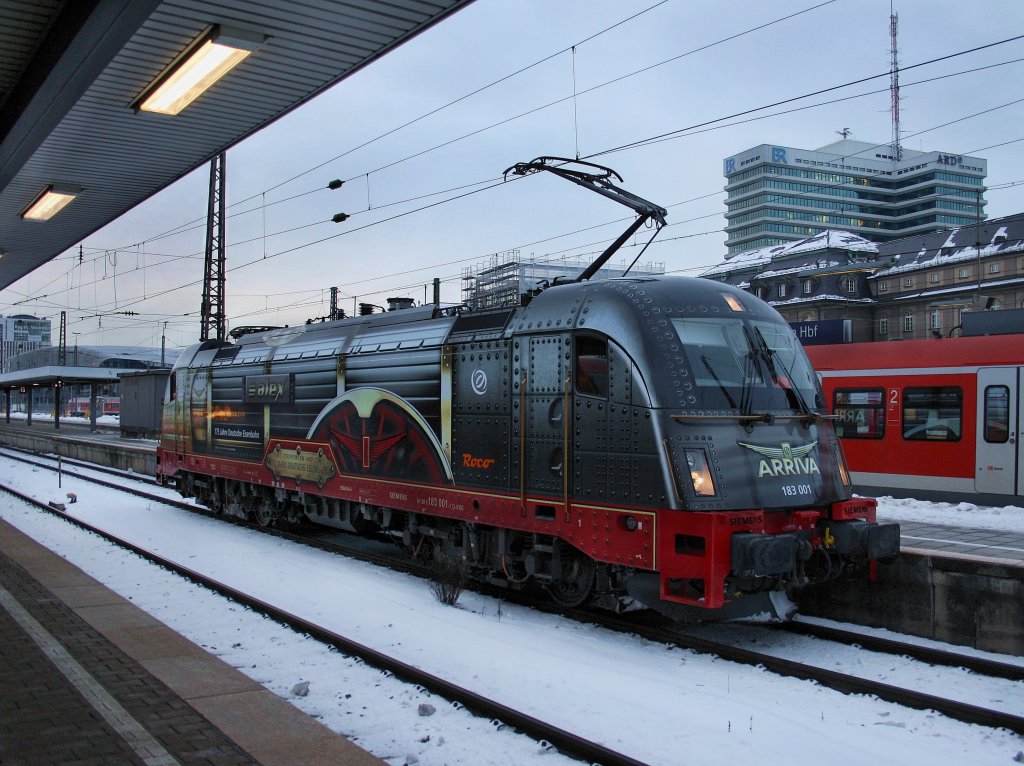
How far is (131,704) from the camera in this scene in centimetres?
562

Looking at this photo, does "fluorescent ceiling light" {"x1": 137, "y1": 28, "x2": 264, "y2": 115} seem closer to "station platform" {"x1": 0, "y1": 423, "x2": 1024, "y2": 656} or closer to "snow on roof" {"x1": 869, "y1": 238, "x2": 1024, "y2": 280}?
"station platform" {"x1": 0, "y1": 423, "x2": 1024, "y2": 656}

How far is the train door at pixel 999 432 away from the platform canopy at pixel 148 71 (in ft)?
40.8

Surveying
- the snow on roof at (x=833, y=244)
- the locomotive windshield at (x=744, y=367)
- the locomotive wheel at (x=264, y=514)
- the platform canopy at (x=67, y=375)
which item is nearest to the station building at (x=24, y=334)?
the platform canopy at (x=67, y=375)

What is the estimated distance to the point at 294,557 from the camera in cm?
1280

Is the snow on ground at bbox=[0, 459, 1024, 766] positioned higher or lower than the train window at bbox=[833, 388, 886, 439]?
lower

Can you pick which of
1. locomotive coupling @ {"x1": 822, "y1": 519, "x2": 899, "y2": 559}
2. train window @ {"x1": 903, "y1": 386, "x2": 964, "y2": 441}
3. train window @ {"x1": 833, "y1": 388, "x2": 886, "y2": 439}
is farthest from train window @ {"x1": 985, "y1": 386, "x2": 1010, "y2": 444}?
locomotive coupling @ {"x1": 822, "y1": 519, "x2": 899, "y2": 559}

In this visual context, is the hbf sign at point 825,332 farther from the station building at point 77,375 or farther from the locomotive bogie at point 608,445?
the station building at point 77,375

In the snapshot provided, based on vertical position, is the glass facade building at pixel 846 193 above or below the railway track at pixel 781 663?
above

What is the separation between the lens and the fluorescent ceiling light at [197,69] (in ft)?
20.3

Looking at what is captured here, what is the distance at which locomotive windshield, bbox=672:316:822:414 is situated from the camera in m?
7.75

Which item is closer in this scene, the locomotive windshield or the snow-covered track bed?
the snow-covered track bed

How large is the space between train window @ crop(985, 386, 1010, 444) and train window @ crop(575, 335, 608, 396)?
9.68 meters

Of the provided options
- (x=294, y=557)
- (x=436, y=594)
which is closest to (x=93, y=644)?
(x=436, y=594)

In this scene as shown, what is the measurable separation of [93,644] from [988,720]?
7120 mm
